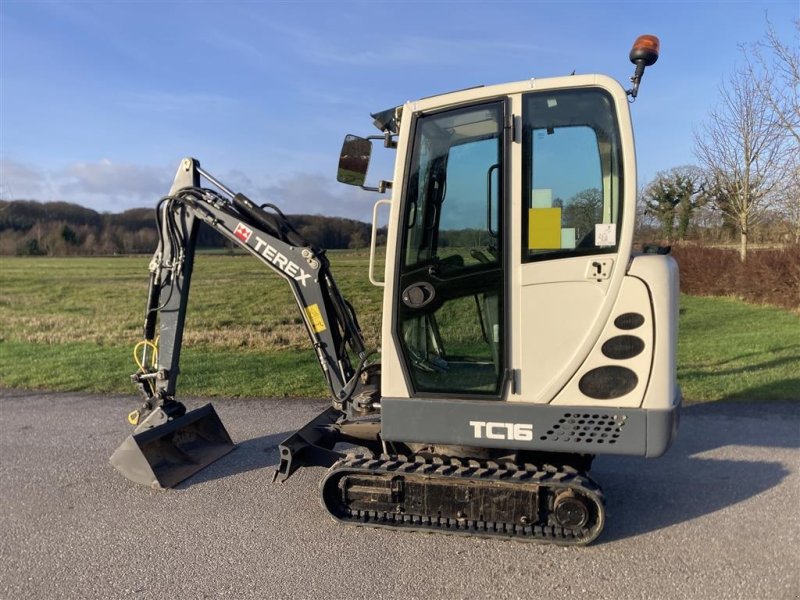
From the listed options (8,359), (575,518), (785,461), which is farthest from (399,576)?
(8,359)

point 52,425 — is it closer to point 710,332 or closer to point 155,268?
point 155,268

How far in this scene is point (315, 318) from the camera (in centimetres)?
489

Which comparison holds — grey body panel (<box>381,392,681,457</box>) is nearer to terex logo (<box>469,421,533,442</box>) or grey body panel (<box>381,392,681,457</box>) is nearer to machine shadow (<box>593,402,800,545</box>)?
terex logo (<box>469,421,533,442</box>)

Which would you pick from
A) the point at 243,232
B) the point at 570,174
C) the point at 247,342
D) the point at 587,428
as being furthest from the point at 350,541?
the point at 247,342

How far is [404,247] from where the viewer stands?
3926 mm

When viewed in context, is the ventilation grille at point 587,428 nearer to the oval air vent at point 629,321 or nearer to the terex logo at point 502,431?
the terex logo at point 502,431

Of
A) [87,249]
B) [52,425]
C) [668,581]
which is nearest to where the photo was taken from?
[668,581]

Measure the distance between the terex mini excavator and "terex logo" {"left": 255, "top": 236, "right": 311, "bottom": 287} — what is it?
878 millimetres

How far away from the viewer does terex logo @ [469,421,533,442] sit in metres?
3.74

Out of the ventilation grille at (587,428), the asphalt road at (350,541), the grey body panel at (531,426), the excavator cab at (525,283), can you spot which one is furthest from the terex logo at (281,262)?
the ventilation grille at (587,428)

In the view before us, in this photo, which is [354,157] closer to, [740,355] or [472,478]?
[472,478]

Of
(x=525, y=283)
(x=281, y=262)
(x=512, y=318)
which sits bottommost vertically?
(x=512, y=318)

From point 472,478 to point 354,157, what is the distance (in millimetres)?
2311

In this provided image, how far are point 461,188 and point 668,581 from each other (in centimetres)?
257
